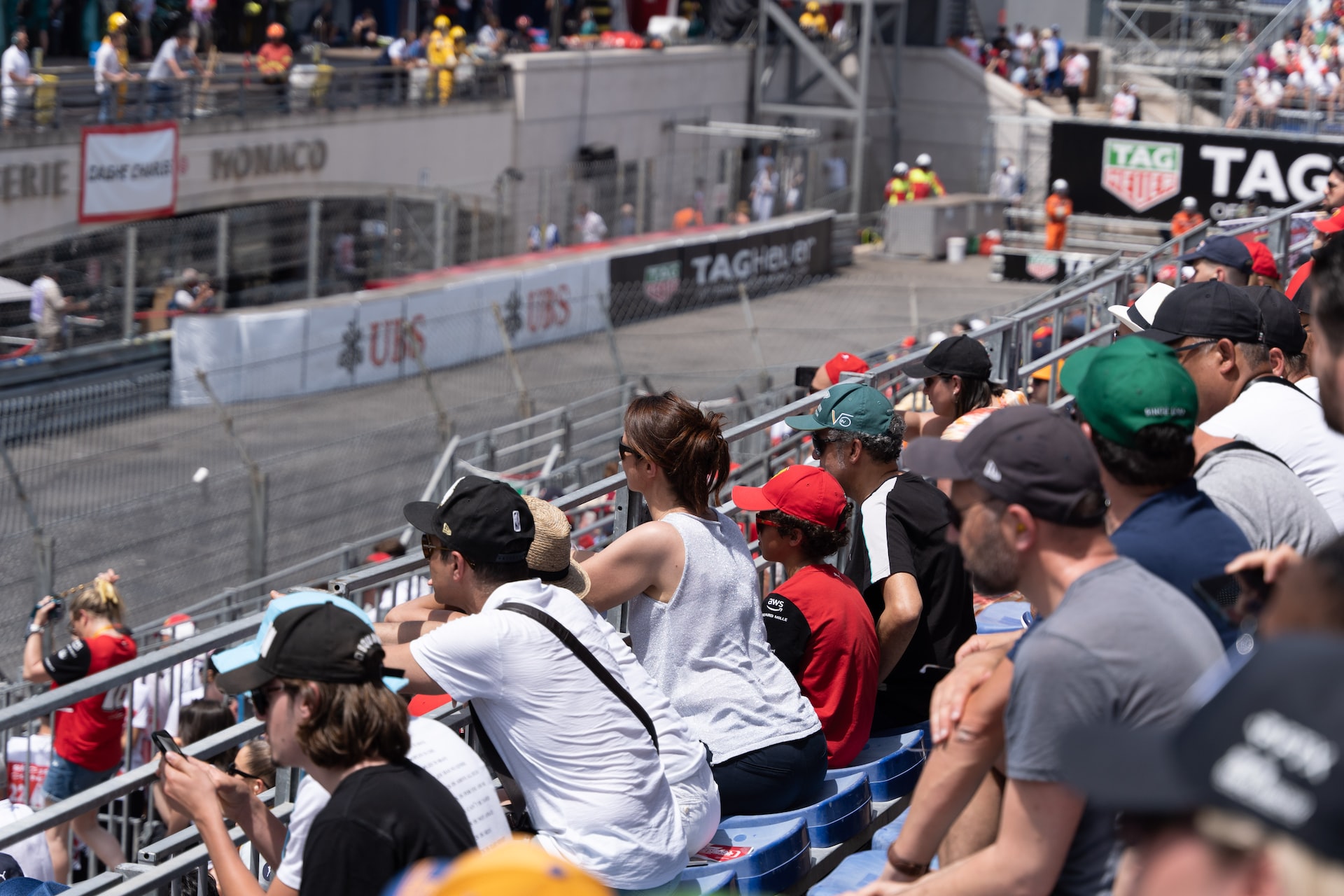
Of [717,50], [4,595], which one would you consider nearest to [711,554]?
[4,595]

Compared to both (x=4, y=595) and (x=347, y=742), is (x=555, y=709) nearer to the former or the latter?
(x=347, y=742)

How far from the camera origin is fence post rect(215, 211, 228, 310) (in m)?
19.2

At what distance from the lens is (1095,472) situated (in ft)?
9.06

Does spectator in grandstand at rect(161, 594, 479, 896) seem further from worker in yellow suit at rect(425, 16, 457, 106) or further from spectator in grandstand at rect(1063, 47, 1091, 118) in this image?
spectator in grandstand at rect(1063, 47, 1091, 118)

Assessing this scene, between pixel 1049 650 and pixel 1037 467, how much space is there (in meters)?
0.34

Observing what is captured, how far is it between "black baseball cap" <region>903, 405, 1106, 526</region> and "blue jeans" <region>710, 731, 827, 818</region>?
1.63 meters

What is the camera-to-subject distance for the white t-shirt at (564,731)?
11.3 ft

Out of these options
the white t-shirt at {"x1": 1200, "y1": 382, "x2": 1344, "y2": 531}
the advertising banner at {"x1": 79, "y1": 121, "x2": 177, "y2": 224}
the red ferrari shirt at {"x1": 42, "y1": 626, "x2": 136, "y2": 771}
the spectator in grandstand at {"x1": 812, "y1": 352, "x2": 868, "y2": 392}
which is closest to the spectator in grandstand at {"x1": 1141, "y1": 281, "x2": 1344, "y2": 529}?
the white t-shirt at {"x1": 1200, "y1": 382, "x2": 1344, "y2": 531}

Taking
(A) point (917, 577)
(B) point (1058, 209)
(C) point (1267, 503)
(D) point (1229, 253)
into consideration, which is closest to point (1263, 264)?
(D) point (1229, 253)

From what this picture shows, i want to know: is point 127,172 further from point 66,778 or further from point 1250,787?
point 1250,787

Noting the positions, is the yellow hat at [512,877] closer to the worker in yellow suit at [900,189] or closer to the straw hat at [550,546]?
the straw hat at [550,546]

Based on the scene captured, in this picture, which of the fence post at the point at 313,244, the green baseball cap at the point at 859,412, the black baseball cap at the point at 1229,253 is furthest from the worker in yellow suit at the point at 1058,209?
the green baseball cap at the point at 859,412

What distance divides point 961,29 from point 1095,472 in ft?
136

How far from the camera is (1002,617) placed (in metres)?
6.02
